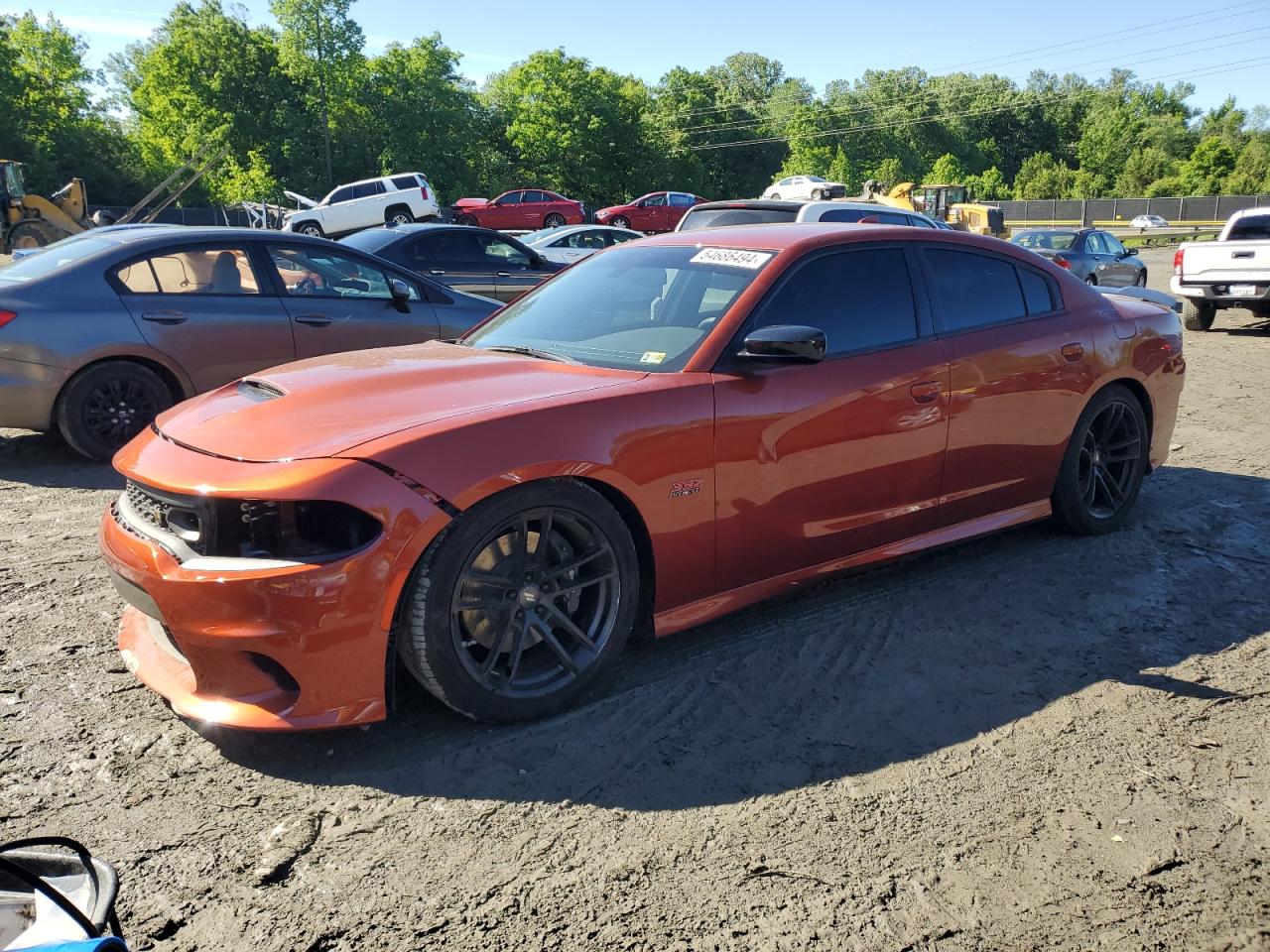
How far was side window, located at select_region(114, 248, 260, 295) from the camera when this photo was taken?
21.7ft

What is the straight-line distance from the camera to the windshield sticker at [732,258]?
3.94 metres

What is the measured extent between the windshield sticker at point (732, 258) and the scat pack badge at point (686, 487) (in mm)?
981

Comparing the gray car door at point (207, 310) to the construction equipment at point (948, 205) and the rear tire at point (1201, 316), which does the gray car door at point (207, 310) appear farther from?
the construction equipment at point (948, 205)

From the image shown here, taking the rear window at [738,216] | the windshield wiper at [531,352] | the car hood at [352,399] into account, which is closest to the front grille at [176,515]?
the car hood at [352,399]

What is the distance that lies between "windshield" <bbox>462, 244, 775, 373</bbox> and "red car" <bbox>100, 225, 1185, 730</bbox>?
0.05 feet

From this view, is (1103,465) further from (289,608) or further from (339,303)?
(339,303)

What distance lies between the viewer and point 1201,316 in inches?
579

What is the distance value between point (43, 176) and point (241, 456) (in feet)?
212

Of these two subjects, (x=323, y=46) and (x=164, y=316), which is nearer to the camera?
(x=164, y=316)

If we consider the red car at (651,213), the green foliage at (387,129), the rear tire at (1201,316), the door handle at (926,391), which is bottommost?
the rear tire at (1201,316)

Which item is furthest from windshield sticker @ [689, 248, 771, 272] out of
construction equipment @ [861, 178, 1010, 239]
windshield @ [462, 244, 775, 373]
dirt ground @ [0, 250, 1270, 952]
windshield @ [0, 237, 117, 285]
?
construction equipment @ [861, 178, 1010, 239]

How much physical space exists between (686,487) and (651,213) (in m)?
35.6

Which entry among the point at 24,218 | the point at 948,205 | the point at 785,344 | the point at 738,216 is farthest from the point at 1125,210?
the point at 785,344

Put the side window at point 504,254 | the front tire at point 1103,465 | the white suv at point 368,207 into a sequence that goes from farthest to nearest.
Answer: the white suv at point 368,207
the side window at point 504,254
the front tire at point 1103,465
